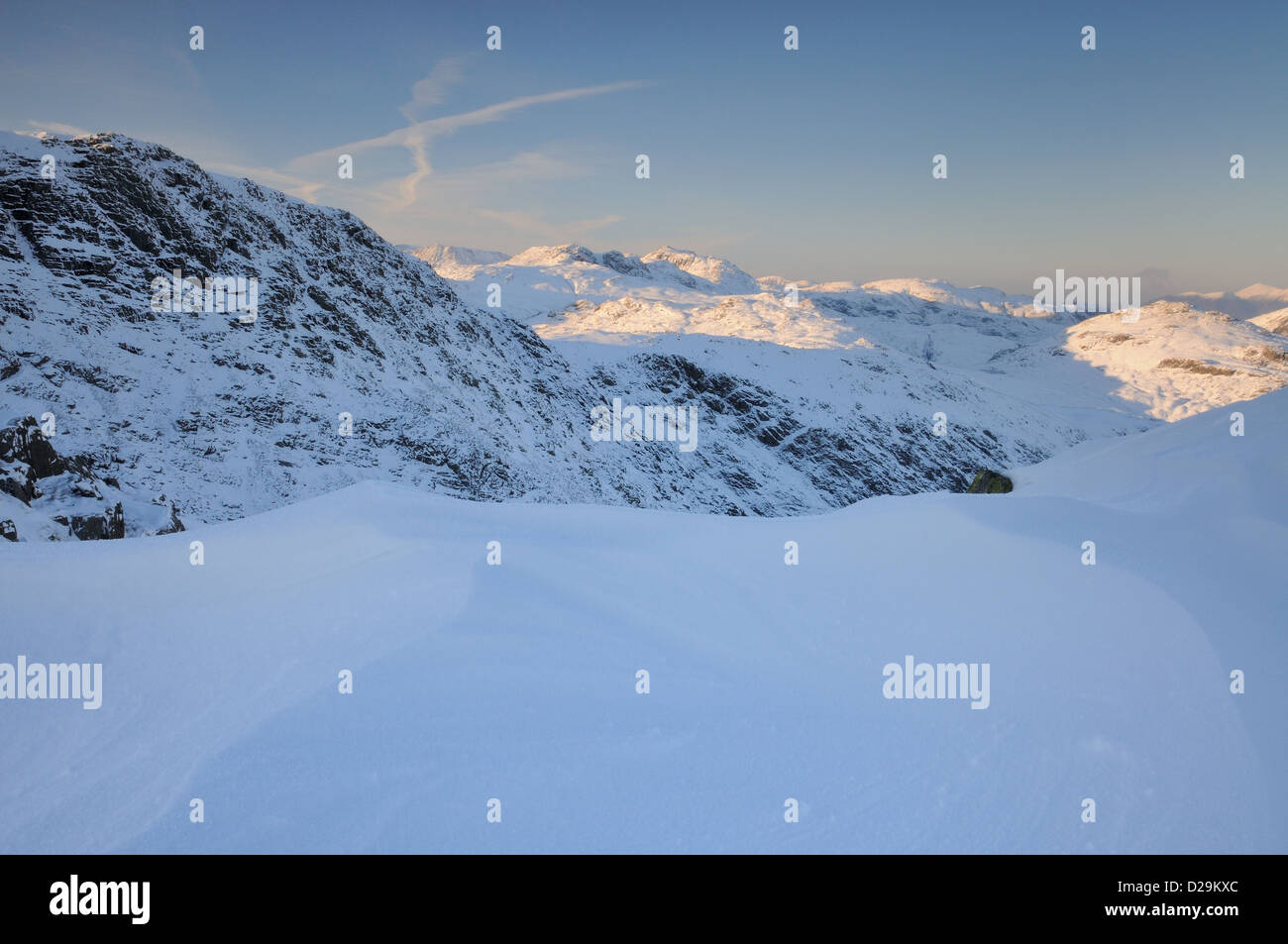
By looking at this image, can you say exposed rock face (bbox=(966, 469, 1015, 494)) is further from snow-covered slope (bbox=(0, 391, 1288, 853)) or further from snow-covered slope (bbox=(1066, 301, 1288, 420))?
snow-covered slope (bbox=(1066, 301, 1288, 420))

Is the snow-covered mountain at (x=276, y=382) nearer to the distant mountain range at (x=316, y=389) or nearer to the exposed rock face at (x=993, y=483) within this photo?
the distant mountain range at (x=316, y=389)

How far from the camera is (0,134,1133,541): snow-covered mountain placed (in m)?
26.5

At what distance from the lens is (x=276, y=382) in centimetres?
3278

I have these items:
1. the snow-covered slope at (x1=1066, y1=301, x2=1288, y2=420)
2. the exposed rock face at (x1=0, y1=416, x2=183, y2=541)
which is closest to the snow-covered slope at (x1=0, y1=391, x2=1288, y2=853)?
the exposed rock face at (x1=0, y1=416, x2=183, y2=541)

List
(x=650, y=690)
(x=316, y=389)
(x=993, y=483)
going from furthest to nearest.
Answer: (x=316, y=389) → (x=993, y=483) → (x=650, y=690)

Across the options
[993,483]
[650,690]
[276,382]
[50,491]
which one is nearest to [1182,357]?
[993,483]

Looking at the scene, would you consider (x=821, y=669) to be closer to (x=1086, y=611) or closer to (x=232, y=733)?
(x=1086, y=611)

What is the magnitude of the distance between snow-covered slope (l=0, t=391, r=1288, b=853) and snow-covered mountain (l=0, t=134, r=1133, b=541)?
43.3 feet

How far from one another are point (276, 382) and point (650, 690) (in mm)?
34731

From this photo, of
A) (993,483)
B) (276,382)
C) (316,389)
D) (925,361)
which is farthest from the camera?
(925,361)

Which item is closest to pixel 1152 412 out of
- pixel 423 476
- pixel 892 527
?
pixel 423 476

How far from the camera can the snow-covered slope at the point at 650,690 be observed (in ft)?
10.8

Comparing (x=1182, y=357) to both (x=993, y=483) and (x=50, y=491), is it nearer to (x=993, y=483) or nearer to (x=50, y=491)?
(x=993, y=483)

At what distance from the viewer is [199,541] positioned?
21.6ft
